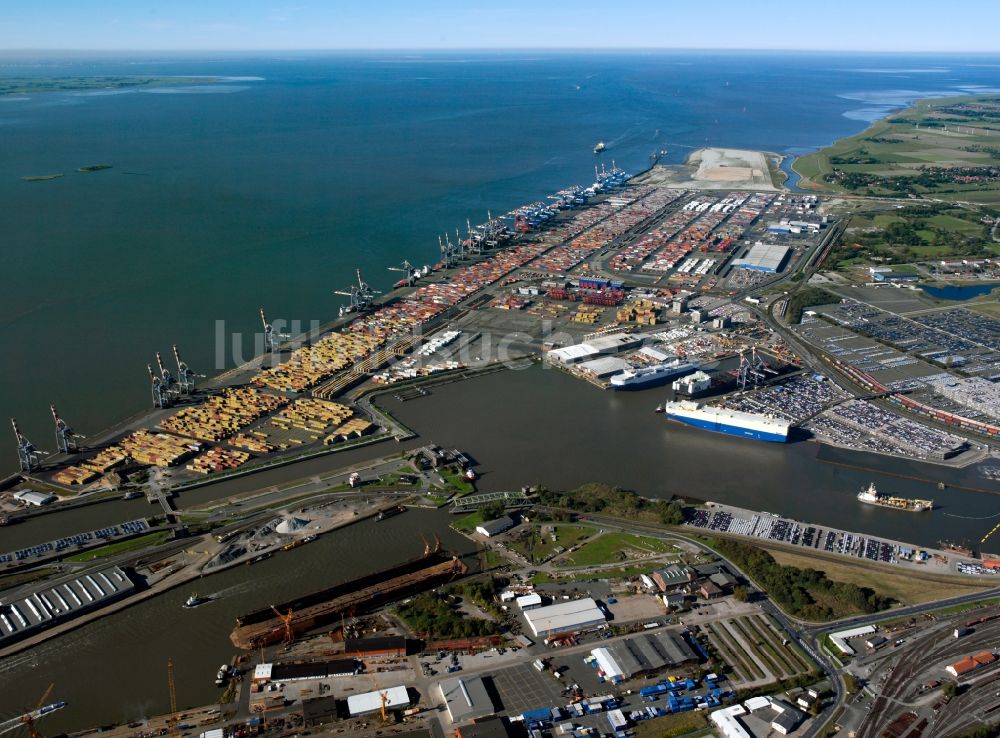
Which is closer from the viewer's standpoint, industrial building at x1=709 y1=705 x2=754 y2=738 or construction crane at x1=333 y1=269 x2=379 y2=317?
industrial building at x1=709 y1=705 x2=754 y2=738

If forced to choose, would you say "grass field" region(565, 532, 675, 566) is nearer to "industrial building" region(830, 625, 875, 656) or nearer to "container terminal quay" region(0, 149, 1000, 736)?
"container terminal quay" region(0, 149, 1000, 736)

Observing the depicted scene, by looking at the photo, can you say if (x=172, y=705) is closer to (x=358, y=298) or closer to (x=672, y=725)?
(x=672, y=725)

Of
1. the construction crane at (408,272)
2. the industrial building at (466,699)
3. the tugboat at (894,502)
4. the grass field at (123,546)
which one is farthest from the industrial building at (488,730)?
the construction crane at (408,272)

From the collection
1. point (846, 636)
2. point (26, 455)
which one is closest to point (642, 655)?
point (846, 636)

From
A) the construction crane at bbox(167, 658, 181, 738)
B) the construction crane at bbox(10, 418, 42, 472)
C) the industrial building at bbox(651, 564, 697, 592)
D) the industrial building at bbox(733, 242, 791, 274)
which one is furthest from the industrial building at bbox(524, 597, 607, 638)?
the industrial building at bbox(733, 242, 791, 274)

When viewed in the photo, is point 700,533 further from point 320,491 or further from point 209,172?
point 209,172

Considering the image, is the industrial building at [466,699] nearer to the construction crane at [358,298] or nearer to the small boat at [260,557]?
the small boat at [260,557]

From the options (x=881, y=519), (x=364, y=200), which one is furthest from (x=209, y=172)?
(x=881, y=519)
